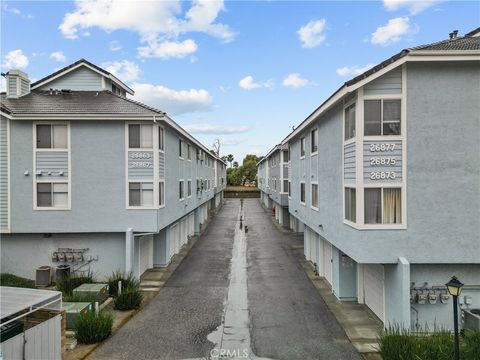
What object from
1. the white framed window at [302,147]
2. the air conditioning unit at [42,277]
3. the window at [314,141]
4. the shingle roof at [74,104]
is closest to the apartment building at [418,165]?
the window at [314,141]

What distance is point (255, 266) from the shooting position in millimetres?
21812

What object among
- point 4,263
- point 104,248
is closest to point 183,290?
point 104,248

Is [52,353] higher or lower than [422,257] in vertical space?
lower

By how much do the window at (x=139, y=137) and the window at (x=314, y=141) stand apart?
848 centimetres

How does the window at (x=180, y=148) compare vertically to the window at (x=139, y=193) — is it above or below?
above

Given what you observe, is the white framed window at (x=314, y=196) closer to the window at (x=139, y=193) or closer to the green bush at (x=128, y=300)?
the window at (x=139, y=193)

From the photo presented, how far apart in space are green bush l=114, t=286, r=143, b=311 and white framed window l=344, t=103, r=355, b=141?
10607 millimetres

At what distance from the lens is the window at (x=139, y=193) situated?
17.8m

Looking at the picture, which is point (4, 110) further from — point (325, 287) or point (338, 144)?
point (325, 287)

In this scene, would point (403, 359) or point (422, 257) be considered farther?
point (422, 257)

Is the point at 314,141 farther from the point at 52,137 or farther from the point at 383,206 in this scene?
the point at 52,137

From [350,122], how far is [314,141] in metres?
6.20

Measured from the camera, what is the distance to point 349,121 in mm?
12602

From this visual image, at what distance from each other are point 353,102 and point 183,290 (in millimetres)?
11680
